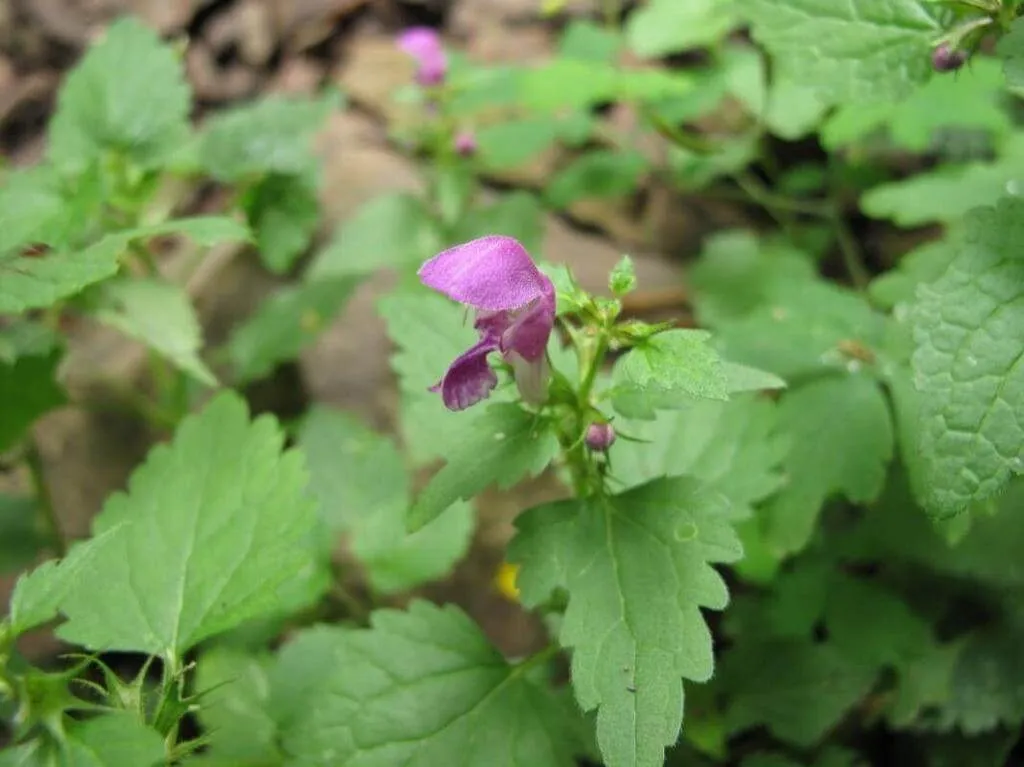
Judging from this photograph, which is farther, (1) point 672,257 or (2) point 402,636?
(1) point 672,257

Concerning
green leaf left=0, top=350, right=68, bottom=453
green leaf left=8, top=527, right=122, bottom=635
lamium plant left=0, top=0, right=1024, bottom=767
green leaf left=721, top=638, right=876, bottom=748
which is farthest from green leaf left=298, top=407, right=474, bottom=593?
green leaf left=8, top=527, right=122, bottom=635

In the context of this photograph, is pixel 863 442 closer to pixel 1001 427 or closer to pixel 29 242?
pixel 1001 427

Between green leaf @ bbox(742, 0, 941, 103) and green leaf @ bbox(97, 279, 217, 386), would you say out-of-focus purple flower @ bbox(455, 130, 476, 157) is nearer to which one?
green leaf @ bbox(97, 279, 217, 386)

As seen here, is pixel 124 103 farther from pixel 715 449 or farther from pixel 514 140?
pixel 715 449

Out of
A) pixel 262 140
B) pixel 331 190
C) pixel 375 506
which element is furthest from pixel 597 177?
pixel 375 506

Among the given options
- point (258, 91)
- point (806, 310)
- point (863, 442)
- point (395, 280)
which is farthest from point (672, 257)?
point (258, 91)

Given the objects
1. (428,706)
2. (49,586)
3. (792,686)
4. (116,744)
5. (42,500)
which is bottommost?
(792,686)
